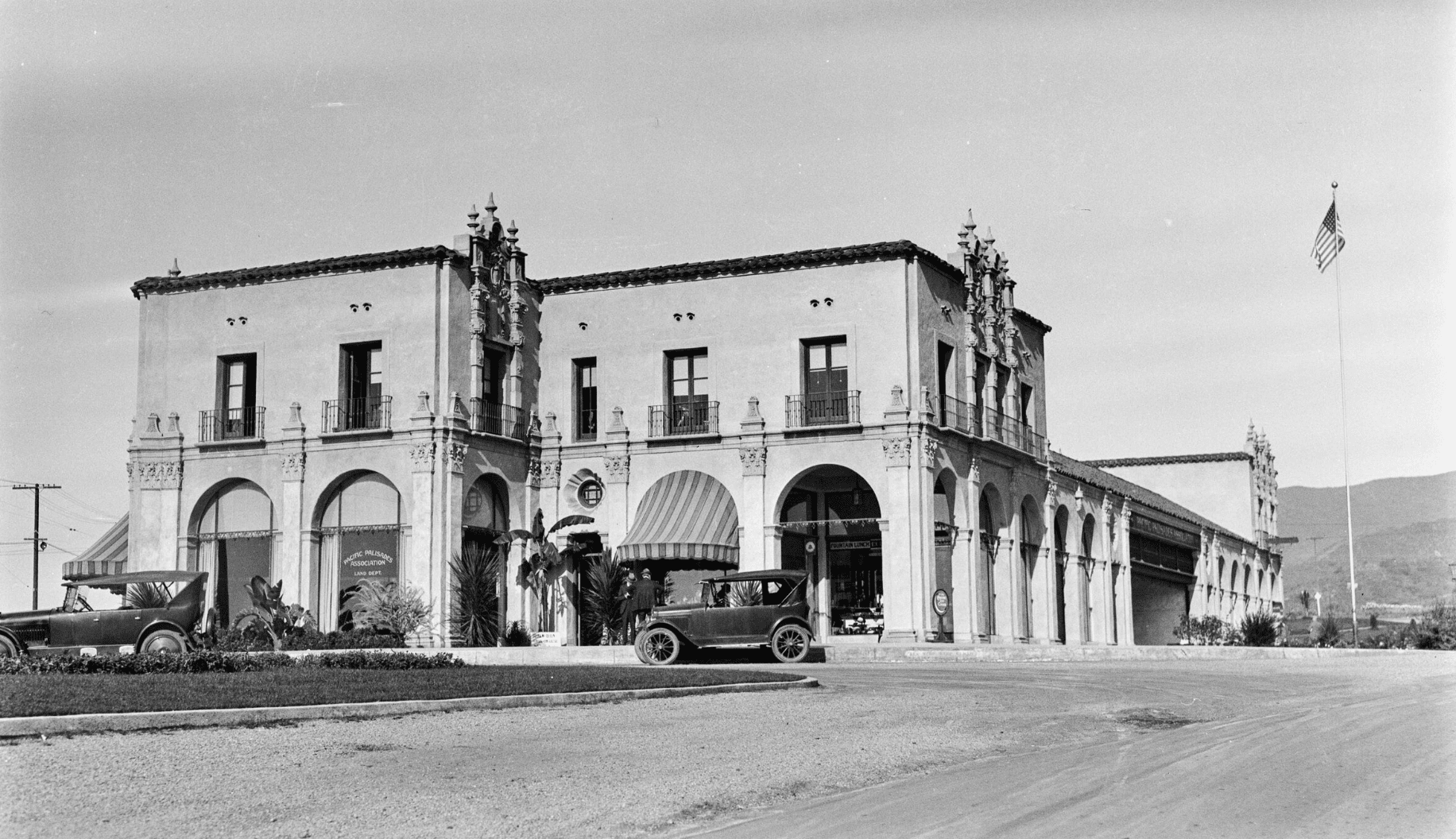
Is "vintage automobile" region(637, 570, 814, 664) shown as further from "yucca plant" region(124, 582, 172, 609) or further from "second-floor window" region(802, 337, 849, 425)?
"second-floor window" region(802, 337, 849, 425)

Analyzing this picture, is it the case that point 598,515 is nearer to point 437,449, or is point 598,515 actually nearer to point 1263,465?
point 437,449

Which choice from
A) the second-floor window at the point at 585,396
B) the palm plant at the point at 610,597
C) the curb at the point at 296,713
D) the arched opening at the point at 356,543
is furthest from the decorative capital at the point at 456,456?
the curb at the point at 296,713

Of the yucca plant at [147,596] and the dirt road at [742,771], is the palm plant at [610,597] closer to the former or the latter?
the yucca plant at [147,596]

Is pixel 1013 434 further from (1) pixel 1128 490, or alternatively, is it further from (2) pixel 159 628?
(2) pixel 159 628

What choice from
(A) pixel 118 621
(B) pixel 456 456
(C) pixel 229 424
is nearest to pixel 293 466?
(C) pixel 229 424

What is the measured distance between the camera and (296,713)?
561 inches

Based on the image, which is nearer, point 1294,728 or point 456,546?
point 1294,728

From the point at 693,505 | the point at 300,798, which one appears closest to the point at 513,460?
the point at 693,505

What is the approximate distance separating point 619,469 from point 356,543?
699 cm

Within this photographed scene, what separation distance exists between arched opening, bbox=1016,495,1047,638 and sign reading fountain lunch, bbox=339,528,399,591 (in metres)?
17.4

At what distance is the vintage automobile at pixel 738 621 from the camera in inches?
1116

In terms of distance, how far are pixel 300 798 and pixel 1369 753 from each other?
28.2 ft

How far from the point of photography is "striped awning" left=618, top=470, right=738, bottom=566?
3794 centimetres

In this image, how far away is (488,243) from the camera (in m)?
40.3
